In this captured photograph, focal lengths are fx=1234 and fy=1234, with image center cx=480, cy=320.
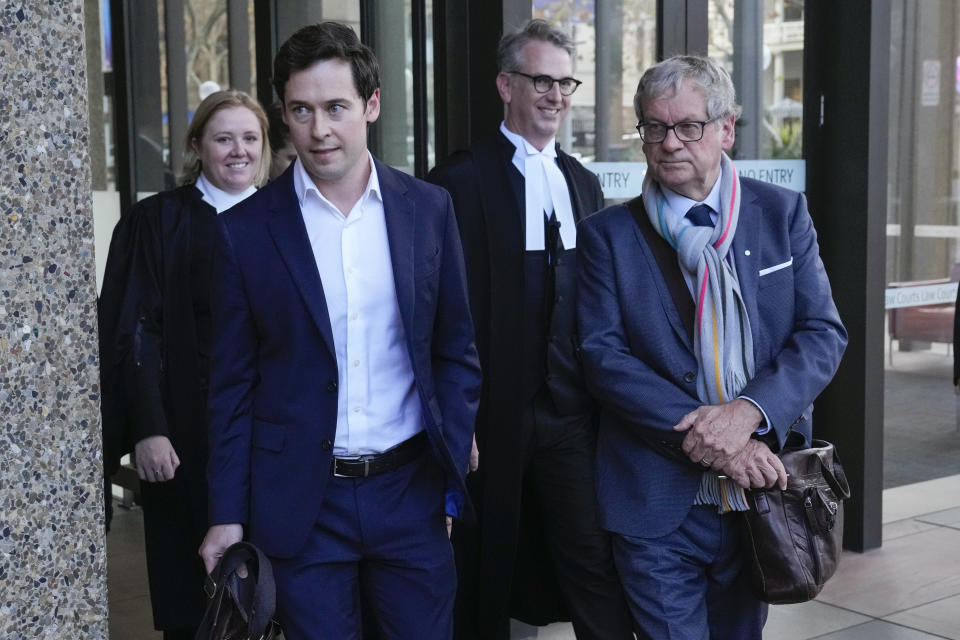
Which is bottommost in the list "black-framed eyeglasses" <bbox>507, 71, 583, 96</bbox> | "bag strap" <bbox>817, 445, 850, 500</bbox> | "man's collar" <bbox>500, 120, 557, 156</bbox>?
"bag strap" <bbox>817, 445, 850, 500</bbox>

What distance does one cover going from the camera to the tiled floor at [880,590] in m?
5.00

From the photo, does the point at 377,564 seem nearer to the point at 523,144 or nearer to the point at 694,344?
the point at 694,344

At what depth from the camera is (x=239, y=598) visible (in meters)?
2.66

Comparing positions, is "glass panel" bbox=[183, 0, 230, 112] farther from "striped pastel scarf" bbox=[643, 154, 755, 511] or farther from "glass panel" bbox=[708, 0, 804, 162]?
"striped pastel scarf" bbox=[643, 154, 755, 511]

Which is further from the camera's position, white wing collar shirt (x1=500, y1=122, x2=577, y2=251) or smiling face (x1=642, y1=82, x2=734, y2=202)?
white wing collar shirt (x1=500, y1=122, x2=577, y2=251)

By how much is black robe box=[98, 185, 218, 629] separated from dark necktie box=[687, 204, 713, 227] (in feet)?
5.48

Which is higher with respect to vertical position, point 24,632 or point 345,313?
point 345,313

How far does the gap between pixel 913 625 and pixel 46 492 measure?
147 inches

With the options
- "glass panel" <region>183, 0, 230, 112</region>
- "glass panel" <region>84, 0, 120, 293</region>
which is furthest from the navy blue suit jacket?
"glass panel" <region>183, 0, 230, 112</region>

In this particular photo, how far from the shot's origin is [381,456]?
114 inches

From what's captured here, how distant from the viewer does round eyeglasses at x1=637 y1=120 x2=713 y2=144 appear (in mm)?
3143

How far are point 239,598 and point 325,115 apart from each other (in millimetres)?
1085

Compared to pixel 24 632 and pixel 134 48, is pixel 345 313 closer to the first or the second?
pixel 24 632

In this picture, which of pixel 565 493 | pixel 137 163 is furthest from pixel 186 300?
pixel 137 163
